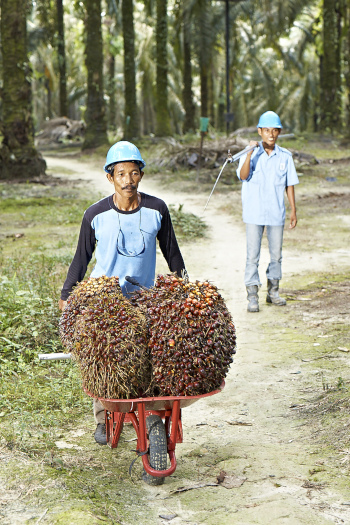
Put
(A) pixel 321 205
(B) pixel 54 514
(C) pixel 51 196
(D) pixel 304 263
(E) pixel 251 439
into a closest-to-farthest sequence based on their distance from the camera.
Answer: (B) pixel 54 514 → (E) pixel 251 439 → (D) pixel 304 263 → (A) pixel 321 205 → (C) pixel 51 196

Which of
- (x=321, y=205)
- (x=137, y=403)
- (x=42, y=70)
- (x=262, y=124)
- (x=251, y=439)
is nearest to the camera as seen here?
(x=137, y=403)

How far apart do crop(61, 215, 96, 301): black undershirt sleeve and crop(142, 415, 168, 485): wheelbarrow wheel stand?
3.27 ft

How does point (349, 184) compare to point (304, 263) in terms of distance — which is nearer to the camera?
point (304, 263)

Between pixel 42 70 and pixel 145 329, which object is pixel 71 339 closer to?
pixel 145 329

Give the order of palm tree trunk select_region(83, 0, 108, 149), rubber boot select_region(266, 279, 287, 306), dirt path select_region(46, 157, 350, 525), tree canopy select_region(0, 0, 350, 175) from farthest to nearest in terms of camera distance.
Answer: tree canopy select_region(0, 0, 350, 175) → palm tree trunk select_region(83, 0, 108, 149) → rubber boot select_region(266, 279, 287, 306) → dirt path select_region(46, 157, 350, 525)

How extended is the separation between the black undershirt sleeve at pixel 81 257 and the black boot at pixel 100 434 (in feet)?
2.99

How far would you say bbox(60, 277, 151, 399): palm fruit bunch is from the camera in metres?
3.56

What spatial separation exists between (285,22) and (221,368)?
34.4 meters

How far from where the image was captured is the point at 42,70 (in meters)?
56.3

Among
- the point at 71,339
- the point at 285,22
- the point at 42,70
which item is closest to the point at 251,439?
the point at 71,339

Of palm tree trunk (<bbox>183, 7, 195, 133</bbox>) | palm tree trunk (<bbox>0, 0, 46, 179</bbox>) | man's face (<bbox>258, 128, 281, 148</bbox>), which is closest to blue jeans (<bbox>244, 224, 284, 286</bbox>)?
man's face (<bbox>258, 128, 281, 148</bbox>)

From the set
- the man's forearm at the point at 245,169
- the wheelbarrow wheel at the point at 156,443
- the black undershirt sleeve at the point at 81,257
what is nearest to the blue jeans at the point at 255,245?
the man's forearm at the point at 245,169

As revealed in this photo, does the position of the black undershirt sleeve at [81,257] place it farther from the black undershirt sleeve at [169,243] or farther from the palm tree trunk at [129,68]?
the palm tree trunk at [129,68]

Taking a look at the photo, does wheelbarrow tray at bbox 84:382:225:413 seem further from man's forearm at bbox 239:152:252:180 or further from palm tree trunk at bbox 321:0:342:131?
palm tree trunk at bbox 321:0:342:131
